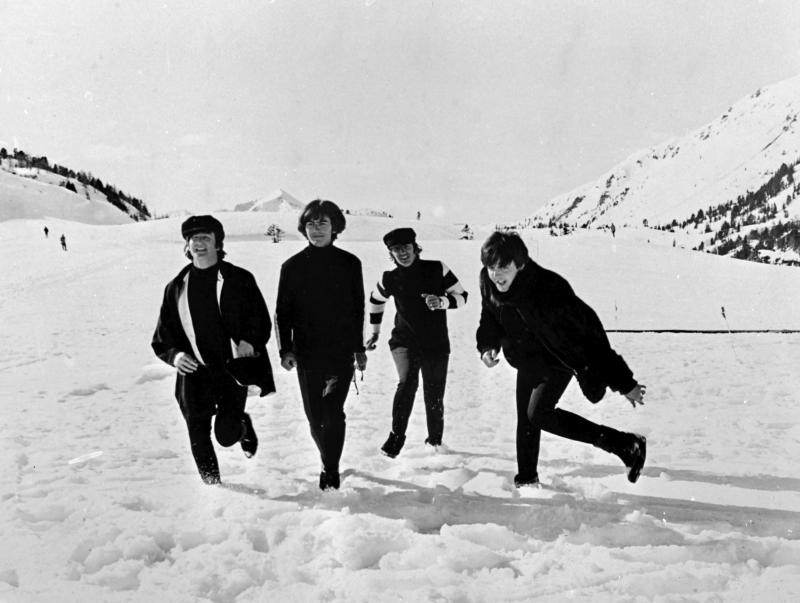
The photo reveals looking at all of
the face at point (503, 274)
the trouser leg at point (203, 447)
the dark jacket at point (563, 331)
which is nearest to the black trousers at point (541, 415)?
the dark jacket at point (563, 331)

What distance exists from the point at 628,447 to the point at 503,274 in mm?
1411

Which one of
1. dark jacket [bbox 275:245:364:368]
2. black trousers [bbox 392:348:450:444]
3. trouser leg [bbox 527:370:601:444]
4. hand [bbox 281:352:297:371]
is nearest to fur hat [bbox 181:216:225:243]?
dark jacket [bbox 275:245:364:368]

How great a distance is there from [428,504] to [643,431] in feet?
10.5

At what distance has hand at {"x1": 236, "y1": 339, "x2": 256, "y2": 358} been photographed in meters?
4.30

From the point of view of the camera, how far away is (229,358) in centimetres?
438

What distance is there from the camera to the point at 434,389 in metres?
5.62

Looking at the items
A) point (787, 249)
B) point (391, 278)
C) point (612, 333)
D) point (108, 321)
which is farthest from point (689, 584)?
point (787, 249)

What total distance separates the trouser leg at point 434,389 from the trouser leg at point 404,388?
0.13 metres

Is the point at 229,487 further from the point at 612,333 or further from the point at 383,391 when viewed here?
the point at 612,333

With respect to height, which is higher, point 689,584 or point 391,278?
point 391,278

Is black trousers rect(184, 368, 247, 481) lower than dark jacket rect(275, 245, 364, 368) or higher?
lower

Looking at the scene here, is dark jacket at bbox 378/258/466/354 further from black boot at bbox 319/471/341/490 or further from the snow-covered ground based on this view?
black boot at bbox 319/471/341/490

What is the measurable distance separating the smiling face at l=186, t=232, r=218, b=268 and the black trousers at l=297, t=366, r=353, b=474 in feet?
3.43

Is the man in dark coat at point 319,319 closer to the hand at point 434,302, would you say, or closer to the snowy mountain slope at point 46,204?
the hand at point 434,302
